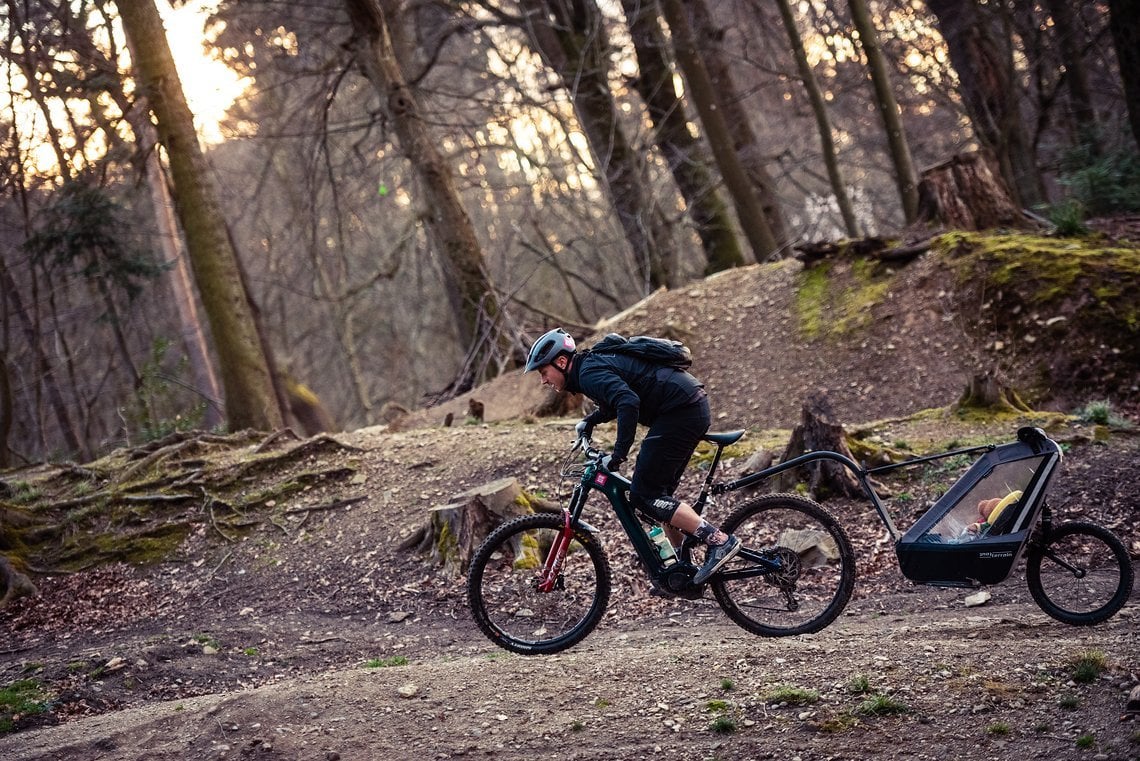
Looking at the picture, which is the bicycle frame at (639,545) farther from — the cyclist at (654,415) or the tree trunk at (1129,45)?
the tree trunk at (1129,45)

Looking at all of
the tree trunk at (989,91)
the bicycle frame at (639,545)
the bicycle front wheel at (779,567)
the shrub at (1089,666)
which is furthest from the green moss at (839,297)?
the shrub at (1089,666)

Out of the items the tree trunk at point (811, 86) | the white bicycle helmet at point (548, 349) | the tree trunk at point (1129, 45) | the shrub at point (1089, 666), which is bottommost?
the shrub at point (1089, 666)

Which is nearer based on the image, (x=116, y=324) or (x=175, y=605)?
(x=175, y=605)

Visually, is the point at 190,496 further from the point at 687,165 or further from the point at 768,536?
the point at 687,165

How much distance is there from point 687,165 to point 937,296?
8164 mm

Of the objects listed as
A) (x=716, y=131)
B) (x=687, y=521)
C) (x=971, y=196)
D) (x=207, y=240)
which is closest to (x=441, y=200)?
(x=207, y=240)

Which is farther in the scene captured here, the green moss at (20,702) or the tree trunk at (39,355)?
the tree trunk at (39,355)

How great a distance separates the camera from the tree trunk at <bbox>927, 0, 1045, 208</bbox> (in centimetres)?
1767

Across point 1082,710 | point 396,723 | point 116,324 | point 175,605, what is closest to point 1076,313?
point 1082,710

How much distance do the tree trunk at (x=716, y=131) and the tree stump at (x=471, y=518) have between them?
10150 mm

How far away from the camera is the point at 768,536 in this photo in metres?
6.22

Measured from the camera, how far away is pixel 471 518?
29.2ft

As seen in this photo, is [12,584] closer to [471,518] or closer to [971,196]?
[471,518]

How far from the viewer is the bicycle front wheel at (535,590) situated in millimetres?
6145
